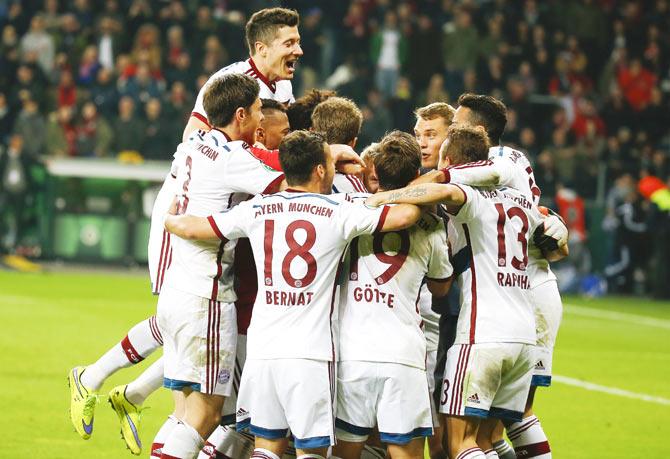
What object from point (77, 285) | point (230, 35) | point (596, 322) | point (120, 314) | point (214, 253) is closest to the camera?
point (214, 253)

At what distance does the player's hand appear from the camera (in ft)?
21.7

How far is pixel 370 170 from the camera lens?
6613 mm

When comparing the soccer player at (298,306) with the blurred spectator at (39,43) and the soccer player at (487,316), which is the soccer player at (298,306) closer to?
the soccer player at (487,316)

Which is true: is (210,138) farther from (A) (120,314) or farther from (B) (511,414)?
(A) (120,314)

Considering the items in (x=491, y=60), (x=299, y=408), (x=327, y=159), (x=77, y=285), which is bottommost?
(x=77, y=285)

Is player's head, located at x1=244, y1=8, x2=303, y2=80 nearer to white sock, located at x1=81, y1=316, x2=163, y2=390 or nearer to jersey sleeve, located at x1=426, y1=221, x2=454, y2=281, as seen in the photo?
white sock, located at x1=81, y1=316, x2=163, y2=390

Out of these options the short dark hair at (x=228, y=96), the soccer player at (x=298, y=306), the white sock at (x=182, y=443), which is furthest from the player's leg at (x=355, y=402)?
the short dark hair at (x=228, y=96)

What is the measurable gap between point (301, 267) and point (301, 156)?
0.55 m

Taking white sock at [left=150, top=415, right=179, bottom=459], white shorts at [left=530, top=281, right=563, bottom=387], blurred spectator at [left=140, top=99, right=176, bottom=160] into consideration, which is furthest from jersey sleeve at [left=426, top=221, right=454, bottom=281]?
blurred spectator at [left=140, top=99, right=176, bottom=160]

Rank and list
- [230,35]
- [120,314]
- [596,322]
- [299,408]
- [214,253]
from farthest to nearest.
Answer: [230,35] < [596,322] < [120,314] < [214,253] < [299,408]

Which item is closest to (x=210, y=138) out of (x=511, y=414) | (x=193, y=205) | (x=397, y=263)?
(x=193, y=205)

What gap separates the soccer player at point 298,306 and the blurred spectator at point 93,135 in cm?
1472

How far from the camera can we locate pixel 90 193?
780 inches

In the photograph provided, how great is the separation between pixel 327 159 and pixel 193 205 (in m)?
0.80
